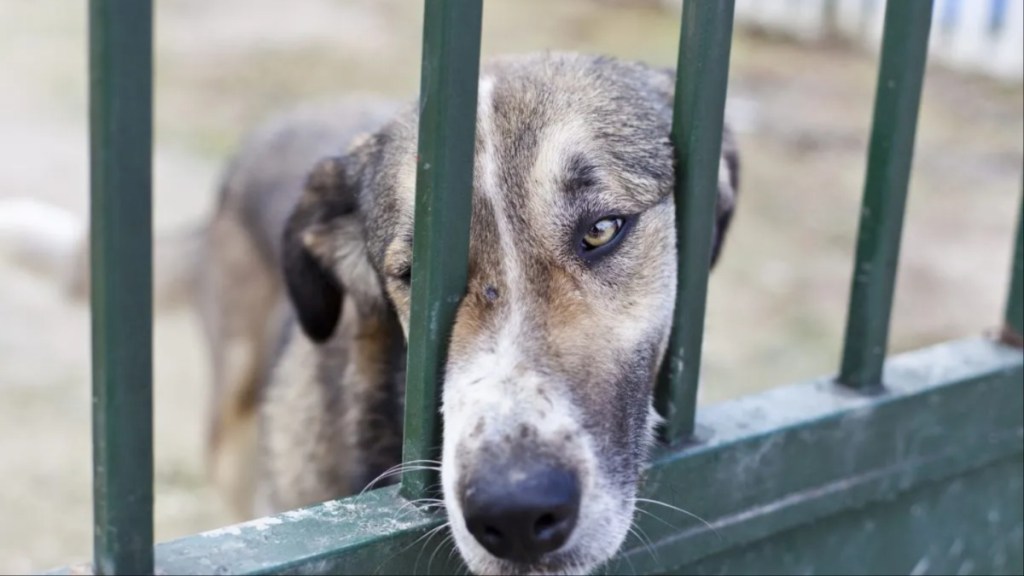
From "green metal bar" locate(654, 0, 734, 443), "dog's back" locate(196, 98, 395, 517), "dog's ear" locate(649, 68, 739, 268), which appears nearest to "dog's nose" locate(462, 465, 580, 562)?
"green metal bar" locate(654, 0, 734, 443)

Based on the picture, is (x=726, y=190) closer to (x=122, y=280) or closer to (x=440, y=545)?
(x=440, y=545)

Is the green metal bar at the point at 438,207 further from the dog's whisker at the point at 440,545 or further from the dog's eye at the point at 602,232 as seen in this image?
the dog's eye at the point at 602,232

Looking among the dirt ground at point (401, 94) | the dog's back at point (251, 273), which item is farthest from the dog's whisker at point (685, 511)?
the dirt ground at point (401, 94)

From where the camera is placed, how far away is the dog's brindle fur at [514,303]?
6.00ft

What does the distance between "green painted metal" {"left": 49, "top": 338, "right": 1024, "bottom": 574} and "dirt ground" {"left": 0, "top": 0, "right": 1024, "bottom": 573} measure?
104 inches

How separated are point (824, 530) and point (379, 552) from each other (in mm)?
957

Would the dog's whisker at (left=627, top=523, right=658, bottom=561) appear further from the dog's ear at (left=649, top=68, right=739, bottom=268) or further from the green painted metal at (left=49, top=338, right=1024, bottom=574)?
the dog's ear at (left=649, top=68, right=739, bottom=268)

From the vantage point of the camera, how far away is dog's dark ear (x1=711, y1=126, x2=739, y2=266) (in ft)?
9.10

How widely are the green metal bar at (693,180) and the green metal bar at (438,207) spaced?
1.37 feet

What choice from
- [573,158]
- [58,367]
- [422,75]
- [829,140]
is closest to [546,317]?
[573,158]

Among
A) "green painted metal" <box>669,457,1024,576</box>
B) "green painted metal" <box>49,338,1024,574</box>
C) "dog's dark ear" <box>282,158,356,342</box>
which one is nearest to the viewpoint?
"green painted metal" <box>49,338,1024,574</box>

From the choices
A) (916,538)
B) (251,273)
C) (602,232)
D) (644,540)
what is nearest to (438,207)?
(602,232)

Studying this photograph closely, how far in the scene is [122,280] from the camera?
148cm

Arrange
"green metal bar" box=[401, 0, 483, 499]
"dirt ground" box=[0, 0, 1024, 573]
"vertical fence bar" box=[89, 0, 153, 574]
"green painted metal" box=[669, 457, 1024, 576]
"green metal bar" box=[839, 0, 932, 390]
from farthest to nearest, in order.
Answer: "dirt ground" box=[0, 0, 1024, 573] → "green painted metal" box=[669, 457, 1024, 576] → "green metal bar" box=[839, 0, 932, 390] → "green metal bar" box=[401, 0, 483, 499] → "vertical fence bar" box=[89, 0, 153, 574]
